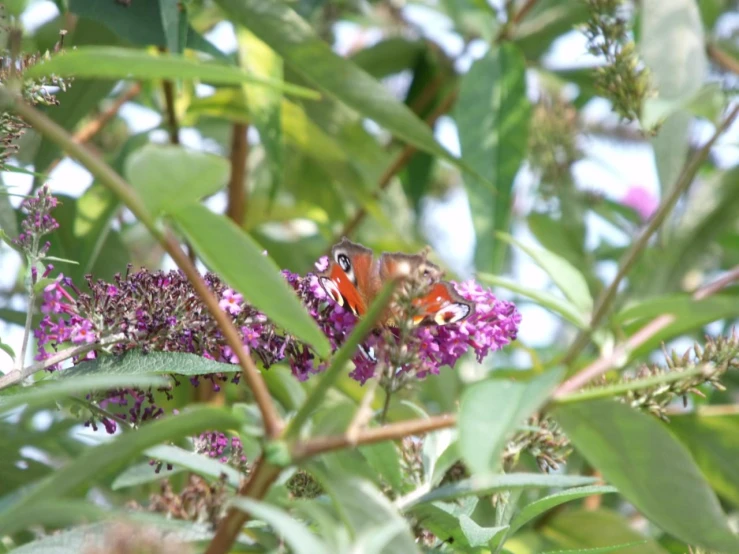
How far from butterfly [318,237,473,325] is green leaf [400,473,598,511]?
130 millimetres

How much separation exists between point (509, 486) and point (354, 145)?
2.85 feet

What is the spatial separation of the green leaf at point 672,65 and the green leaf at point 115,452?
50 centimetres

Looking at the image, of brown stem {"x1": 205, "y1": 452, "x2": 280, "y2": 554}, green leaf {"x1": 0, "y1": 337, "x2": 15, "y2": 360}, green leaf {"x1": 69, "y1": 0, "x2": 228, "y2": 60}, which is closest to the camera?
brown stem {"x1": 205, "y1": 452, "x2": 280, "y2": 554}

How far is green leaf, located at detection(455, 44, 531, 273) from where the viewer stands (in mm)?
1254

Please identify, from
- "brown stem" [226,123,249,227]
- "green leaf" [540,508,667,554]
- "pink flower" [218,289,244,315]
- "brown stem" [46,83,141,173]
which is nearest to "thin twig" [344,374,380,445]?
"pink flower" [218,289,244,315]

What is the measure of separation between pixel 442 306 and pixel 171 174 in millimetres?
295

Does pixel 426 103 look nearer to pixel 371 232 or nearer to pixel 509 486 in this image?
pixel 371 232

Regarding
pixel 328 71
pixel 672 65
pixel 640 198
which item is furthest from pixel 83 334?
pixel 640 198

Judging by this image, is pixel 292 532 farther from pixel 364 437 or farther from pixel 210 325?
pixel 210 325

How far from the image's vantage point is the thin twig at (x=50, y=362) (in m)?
0.73

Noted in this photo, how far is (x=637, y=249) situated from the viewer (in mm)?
654

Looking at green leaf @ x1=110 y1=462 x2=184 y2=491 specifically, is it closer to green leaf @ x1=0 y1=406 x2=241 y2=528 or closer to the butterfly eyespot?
green leaf @ x1=0 y1=406 x2=241 y2=528

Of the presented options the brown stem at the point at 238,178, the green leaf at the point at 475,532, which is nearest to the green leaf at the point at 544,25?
the brown stem at the point at 238,178

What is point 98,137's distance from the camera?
184 cm
